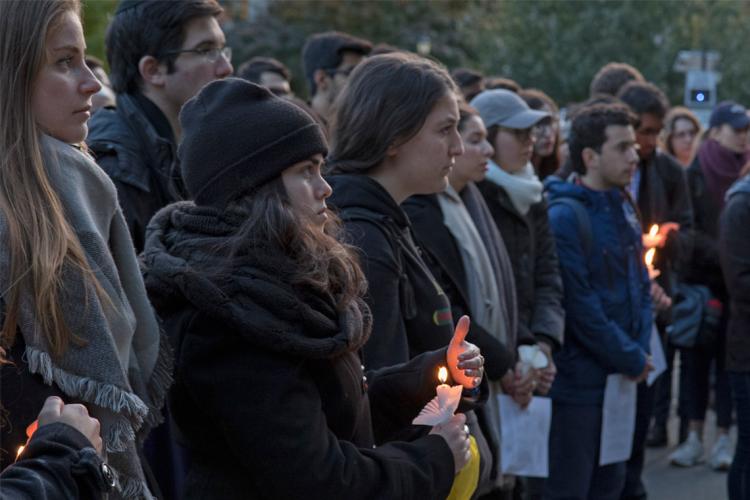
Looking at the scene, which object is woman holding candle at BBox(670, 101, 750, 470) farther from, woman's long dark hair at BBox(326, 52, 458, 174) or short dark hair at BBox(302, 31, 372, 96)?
woman's long dark hair at BBox(326, 52, 458, 174)

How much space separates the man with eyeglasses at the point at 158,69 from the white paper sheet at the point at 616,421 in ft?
8.13

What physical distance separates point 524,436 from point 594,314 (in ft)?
2.89

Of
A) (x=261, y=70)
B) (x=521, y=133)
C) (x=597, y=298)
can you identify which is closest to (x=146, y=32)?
(x=521, y=133)

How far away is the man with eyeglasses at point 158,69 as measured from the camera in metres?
3.83

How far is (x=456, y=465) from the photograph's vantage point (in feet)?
8.99

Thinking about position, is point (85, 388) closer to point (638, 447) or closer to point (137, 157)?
point (137, 157)

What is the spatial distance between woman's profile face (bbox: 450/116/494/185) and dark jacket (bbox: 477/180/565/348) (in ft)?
2.03

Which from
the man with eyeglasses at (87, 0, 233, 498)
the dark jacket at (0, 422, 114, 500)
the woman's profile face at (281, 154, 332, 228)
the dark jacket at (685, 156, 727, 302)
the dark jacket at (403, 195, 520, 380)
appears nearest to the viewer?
the dark jacket at (0, 422, 114, 500)

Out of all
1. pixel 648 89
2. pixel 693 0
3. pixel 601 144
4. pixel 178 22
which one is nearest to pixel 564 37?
pixel 693 0

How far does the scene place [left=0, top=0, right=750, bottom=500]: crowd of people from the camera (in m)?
2.37

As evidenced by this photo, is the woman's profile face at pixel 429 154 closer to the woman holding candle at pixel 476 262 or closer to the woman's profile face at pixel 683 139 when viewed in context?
the woman holding candle at pixel 476 262

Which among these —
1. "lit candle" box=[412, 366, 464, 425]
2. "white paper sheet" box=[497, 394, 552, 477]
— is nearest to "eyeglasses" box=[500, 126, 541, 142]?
"white paper sheet" box=[497, 394, 552, 477]

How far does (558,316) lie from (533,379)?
544 millimetres

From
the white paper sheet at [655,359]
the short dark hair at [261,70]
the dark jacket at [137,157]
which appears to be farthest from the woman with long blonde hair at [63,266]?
the short dark hair at [261,70]
